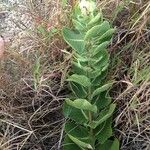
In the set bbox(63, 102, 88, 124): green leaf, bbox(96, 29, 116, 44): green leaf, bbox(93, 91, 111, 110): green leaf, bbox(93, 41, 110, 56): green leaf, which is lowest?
bbox(63, 102, 88, 124): green leaf

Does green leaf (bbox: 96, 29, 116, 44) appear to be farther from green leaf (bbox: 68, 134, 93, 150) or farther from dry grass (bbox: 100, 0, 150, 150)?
green leaf (bbox: 68, 134, 93, 150)

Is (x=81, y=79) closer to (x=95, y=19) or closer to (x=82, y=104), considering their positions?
(x=82, y=104)

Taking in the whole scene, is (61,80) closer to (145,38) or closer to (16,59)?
(16,59)

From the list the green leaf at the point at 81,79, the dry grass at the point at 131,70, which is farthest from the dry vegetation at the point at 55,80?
the green leaf at the point at 81,79

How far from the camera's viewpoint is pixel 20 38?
1630mm

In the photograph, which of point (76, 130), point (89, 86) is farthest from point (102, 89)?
point (76, 130)

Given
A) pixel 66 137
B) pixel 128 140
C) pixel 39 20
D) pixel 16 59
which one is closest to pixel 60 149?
pixel 66 137

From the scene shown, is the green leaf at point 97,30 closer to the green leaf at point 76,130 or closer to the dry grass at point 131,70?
the dry grass at point 131,70

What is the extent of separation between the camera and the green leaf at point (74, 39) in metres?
1.38

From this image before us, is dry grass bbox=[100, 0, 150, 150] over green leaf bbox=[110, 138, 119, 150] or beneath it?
over

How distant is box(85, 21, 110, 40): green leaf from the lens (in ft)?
4.36

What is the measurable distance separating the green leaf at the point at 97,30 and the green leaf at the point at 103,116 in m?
0.21

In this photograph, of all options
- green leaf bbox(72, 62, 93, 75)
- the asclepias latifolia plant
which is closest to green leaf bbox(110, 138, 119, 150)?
the asclepias latifolia plant

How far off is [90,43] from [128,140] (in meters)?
0.31
